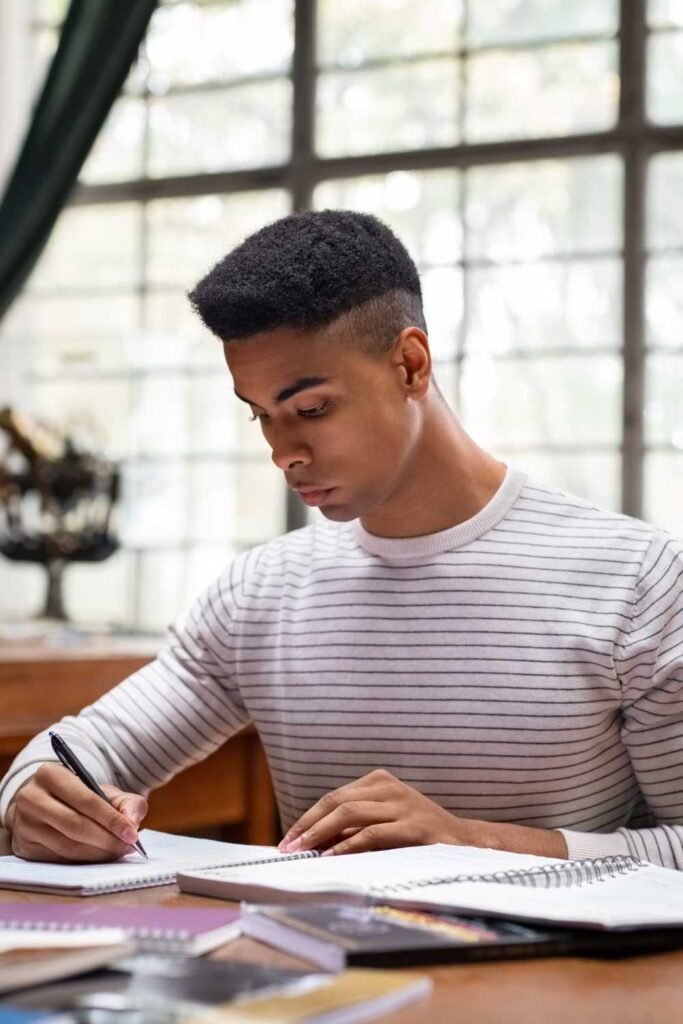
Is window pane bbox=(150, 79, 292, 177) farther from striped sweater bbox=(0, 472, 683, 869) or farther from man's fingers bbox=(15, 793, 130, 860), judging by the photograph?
man's fingers bbox=(15, 793, 130, 860)

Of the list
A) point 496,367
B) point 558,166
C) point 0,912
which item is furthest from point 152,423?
point 0,912

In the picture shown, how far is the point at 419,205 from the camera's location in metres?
3.70

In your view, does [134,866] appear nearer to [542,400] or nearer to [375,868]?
[375,868]

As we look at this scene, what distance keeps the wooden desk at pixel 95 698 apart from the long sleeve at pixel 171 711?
2.93ft

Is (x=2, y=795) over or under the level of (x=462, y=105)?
under

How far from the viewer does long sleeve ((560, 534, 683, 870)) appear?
54.8 inches

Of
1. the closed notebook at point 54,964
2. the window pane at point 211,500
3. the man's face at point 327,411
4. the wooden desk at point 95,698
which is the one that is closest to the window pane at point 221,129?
the window pane at point 211,500

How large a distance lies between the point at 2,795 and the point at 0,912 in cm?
48

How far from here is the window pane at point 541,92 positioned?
3.47 m

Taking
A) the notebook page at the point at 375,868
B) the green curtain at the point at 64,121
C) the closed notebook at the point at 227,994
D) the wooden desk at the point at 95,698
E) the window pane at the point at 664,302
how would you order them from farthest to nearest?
the green curtain at the point at 64,121
the window pane at the point at 664,302
the wooden desk at the point at 95,698
the notebook page at the point at 375,868
the closed notebook at the point at 227,994

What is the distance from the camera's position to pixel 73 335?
4.16 metres

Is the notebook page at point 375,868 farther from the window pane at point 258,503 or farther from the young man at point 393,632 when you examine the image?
the window pane at point 258,503

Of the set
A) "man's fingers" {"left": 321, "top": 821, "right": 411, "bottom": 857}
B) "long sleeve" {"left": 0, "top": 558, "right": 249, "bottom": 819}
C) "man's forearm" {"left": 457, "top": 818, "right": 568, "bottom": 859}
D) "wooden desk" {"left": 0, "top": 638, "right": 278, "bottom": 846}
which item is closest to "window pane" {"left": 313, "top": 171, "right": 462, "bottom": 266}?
"wooden desk" {"left": 0, "top": 638, "right": 278, "bottom": 846}

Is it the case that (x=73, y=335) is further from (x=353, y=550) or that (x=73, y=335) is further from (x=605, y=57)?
(x=353, y=550)
